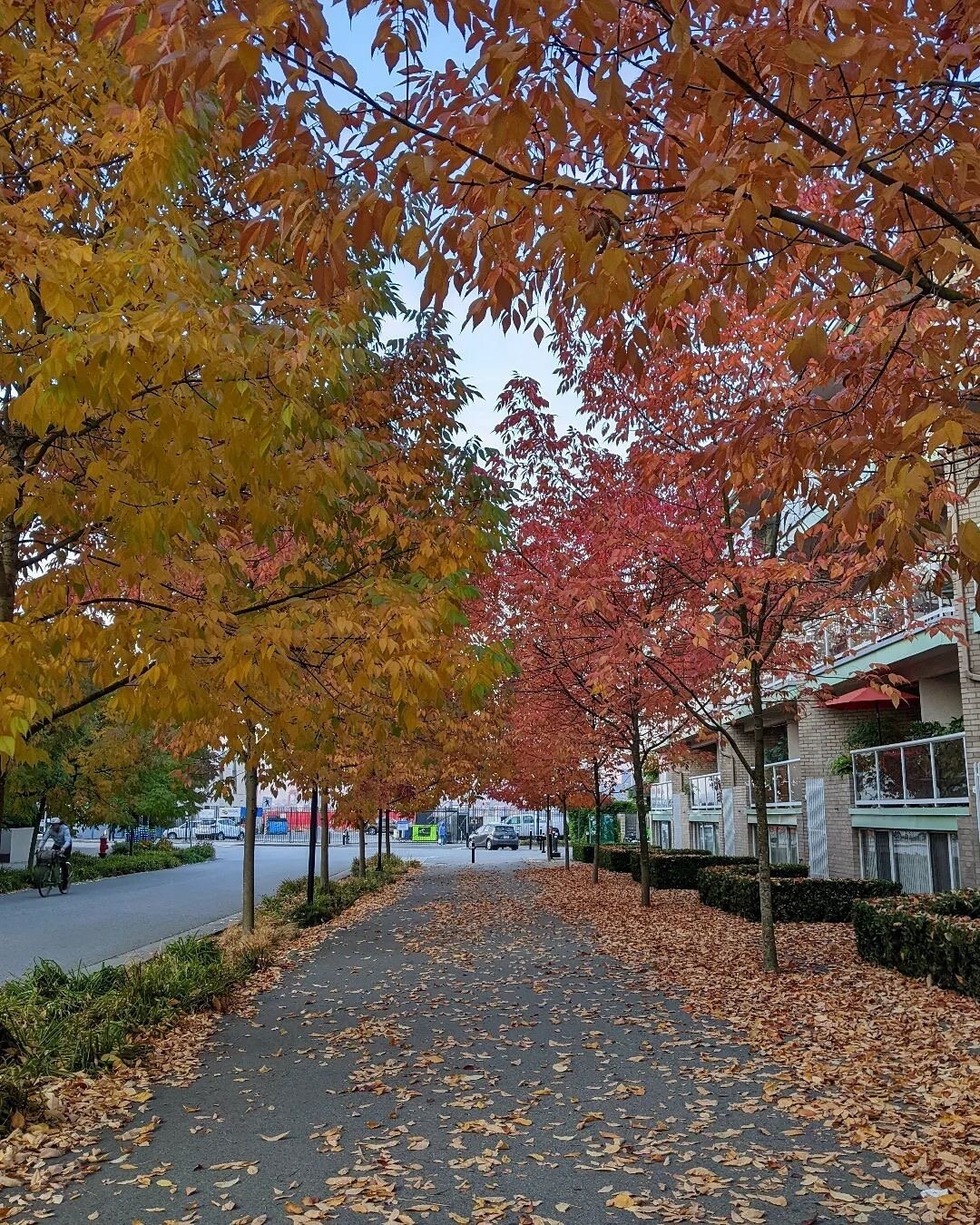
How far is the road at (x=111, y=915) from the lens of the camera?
13.1m

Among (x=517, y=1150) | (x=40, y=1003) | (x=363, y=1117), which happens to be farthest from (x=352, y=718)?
(x=40, y=1003)

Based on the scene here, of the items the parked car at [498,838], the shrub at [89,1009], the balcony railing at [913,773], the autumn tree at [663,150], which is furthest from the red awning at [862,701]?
the parked car at [498,838]

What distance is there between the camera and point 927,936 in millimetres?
8742

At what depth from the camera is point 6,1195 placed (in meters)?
4.28

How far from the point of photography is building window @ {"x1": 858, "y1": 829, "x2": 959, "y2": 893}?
50.0 feet

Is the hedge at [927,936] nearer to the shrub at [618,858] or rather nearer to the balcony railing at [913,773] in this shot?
the balcony railing at [913,773]

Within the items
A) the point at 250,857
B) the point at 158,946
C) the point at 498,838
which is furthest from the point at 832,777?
the point at 498,838

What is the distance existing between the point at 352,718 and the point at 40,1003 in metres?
4.06

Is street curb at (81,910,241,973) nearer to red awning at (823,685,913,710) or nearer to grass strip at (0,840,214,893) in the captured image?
grass strip at (0,840,214,893)

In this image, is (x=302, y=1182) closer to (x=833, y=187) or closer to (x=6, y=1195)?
(x=6, y=1195)

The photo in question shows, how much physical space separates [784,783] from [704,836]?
11.7 m

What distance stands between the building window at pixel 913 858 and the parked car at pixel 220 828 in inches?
2523

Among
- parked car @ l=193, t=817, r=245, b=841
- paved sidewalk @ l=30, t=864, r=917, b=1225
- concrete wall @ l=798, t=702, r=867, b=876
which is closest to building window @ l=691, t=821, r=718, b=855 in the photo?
concrete wall @ l=798, t=702, r=867, b=876

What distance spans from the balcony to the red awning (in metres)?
10.0
